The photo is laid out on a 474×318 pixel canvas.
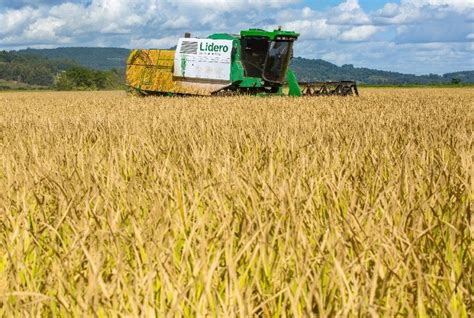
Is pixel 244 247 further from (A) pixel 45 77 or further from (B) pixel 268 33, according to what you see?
(A) pixel 45 77

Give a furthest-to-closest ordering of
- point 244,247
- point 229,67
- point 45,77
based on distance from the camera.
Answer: point 45,77
point 229,67
point 244,247

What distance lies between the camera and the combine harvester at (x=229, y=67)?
1755 cm

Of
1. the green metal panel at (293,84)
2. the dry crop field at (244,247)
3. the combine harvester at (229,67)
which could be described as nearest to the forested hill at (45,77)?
the combine harvester at (229,67)

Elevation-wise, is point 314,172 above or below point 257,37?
below

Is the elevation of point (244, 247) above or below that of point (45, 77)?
above

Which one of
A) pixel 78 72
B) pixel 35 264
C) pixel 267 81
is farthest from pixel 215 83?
pixel 78 72

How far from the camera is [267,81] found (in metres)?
17.8

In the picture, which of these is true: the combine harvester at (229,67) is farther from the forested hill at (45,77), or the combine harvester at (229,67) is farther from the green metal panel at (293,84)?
the forested hill at (45,77)

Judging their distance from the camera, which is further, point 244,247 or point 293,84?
point 293,84

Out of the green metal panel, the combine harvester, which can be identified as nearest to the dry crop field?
the combine harvester

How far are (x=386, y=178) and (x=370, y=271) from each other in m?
1.53

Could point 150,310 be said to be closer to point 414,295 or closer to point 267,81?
point 414,295

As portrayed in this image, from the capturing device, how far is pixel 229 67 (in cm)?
1745

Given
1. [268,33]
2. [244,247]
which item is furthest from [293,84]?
[244,247]
